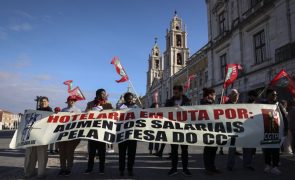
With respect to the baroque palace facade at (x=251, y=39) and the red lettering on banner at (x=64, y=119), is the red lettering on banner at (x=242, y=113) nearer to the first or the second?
the red lettering on banner at (x=64, y=119)

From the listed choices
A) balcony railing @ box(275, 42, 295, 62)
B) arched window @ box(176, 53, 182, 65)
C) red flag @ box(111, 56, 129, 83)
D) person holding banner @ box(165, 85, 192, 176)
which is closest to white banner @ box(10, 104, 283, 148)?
person holding banner @ box(165, 85, 192, 176)

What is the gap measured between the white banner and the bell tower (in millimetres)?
60041

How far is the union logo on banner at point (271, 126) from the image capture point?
5.86 m

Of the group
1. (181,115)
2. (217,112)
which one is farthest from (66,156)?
(217,112)

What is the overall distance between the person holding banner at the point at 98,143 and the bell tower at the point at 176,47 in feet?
196

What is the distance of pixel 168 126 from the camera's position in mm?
5906

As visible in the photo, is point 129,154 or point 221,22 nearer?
point 129,154

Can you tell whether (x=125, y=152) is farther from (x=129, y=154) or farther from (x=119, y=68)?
Answer: (x=119, y=68)

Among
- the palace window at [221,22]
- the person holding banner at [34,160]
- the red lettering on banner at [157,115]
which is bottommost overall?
the person holding banner at [34,160]

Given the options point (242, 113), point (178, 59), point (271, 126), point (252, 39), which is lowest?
point (271, 126)

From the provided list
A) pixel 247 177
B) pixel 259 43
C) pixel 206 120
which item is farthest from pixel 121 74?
pixel 259 43

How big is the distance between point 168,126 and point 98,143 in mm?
1444

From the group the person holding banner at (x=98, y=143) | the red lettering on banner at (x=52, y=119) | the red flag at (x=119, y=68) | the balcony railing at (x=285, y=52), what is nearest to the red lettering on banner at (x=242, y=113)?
the person holding banner at (x=98, y=143)

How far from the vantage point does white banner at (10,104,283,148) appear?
5.77 meters
